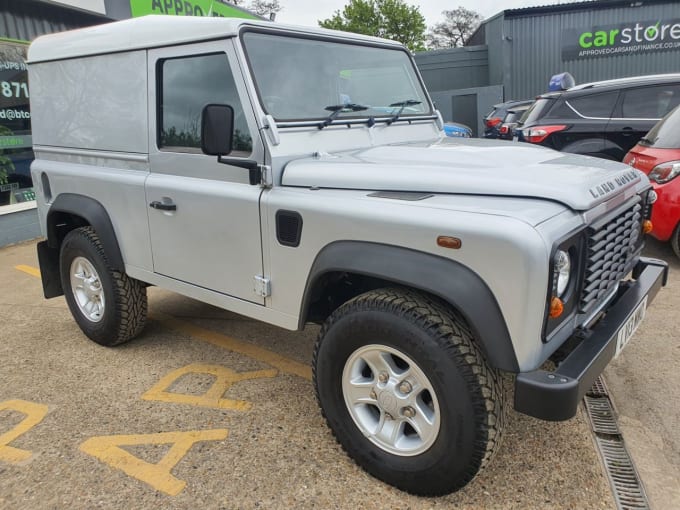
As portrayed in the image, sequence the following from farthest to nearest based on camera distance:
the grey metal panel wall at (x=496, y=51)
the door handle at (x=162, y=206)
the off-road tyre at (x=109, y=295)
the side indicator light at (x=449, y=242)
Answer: the grey metal panel wall at (x=496, y=51) → the off-road tyre at (x=109, y=295) → the door handle at (x=162, y=206) → the side indicator light at (x=449, y=242)

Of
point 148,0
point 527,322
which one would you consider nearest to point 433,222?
point 527,322

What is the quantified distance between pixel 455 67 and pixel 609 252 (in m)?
23.7

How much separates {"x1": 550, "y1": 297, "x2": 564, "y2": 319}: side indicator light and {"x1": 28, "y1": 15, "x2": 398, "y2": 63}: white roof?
6.41ft

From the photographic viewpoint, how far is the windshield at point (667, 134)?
5.25m

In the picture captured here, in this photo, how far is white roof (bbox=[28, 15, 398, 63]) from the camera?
285 centimetres

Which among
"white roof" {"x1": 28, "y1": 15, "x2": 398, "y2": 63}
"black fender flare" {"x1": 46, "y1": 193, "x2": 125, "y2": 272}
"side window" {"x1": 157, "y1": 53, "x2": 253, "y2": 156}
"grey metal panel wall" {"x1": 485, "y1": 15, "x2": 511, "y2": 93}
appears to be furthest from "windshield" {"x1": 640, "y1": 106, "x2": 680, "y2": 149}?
"grey metal panel wall" {"x1": 485, "y1": 15, "x2": 511, "y2": 93}

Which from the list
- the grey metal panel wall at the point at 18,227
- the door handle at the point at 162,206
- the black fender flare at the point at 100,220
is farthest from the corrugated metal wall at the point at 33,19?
the door handle at the point at 162,206

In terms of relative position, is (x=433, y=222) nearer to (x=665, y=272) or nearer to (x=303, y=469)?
(x=303, y=469)

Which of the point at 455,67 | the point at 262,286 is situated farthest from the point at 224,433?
the point at 455,67

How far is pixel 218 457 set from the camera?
2688mm

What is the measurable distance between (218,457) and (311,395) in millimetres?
712

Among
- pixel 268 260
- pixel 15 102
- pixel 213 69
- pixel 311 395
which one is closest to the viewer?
pixel 268 260

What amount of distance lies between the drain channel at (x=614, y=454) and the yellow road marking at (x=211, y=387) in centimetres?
184

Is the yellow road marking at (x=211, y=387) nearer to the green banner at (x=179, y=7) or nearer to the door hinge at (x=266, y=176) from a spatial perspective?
the door hinge at (x=266, y=176)
